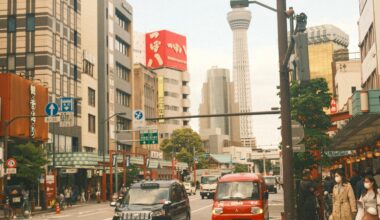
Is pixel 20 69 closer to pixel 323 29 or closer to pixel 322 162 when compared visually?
pixel 322 162

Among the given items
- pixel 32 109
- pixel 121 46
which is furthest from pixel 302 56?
pixel 121 46

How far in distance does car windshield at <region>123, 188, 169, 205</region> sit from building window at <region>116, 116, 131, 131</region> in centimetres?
5966

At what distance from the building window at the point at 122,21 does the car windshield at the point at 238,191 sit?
2481 inches

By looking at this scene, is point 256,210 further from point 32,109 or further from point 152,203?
point 32,109

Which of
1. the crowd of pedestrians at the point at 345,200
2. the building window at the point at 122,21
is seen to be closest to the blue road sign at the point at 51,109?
the crowd of pedestrians at the point at 345,200

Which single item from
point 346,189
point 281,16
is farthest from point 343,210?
point 281,16

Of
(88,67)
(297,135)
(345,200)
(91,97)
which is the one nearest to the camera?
(345,200)

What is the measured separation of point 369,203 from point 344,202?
1210mm

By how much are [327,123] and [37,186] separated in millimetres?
26537

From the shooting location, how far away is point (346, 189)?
46.7 ft

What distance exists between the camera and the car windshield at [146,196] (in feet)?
57.5

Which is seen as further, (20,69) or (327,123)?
(20,69)

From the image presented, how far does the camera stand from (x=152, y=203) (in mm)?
17422

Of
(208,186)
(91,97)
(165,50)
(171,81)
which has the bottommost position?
(208,186)
